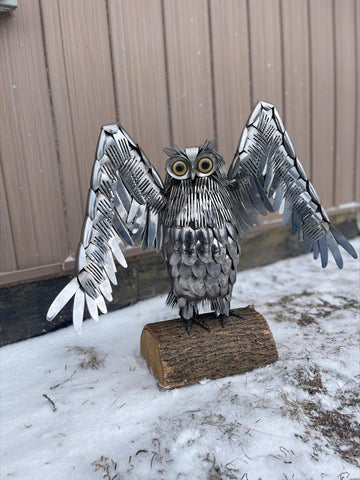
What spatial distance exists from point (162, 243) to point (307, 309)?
3.44 ft

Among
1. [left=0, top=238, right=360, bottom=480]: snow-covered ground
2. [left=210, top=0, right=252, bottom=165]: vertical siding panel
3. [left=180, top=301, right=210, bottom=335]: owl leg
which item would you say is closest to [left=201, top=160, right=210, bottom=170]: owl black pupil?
[left=180, top=301, right=210, bottom=335]: owl leg

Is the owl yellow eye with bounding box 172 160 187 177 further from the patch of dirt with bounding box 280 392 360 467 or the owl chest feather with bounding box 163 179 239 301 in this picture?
the patch of dirt with bounding box 280 392 360 467

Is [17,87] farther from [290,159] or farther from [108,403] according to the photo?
[108,403]

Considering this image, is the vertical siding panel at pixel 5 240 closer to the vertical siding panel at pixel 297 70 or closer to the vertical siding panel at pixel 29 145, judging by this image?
the vertical siding panel at pixel 29 145

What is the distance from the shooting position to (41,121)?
1892 millimetres

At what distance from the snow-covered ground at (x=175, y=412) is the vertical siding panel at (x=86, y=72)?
0.87 metres

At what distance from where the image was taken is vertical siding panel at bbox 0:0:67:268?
1.79 meters

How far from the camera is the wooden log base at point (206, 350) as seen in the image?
1519mm

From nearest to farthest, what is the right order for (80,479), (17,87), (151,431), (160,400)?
(80,479) → (151,431) → (160,400) → (17,87)

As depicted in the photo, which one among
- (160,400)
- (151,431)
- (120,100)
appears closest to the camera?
(151,431)

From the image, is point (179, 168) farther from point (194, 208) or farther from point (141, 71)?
point (141, 71)

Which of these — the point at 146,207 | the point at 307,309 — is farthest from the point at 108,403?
the point at 307,309

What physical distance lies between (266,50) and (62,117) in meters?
1.45

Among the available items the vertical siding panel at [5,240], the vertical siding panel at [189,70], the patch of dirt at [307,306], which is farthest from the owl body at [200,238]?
the vertical siding panel at [189,70]
